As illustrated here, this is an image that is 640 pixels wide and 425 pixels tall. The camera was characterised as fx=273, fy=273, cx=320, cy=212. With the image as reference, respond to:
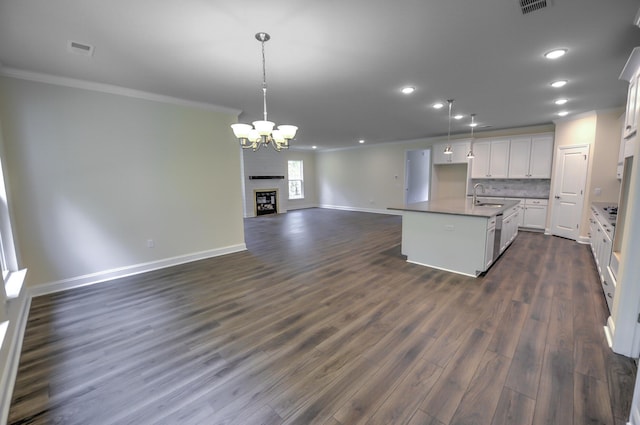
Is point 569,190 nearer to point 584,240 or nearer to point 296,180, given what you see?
point 584,240

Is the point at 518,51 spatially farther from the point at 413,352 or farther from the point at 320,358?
the point at 320,358

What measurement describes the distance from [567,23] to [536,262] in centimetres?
334

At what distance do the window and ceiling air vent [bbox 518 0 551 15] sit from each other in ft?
30.9

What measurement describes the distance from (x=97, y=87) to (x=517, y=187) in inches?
326

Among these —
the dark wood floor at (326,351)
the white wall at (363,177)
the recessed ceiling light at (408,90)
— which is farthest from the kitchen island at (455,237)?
the white wall at (363,177)

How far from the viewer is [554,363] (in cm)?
196

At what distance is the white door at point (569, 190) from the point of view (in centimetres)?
521

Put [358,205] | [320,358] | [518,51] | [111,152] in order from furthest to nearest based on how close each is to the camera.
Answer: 1. [358,205]
2. [111,152]
3. [518,51]
4. [320,358]

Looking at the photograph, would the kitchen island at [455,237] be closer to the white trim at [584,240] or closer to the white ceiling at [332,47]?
the white ceiling at [332,47]

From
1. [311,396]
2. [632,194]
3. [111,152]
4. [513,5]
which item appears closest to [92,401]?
[311,396]

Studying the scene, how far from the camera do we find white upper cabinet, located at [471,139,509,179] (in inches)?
253

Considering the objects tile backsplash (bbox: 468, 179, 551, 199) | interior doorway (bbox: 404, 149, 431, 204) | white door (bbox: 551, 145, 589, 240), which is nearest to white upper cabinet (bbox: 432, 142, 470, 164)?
tile backsplash (bbox: 468, 179, 551, 199)

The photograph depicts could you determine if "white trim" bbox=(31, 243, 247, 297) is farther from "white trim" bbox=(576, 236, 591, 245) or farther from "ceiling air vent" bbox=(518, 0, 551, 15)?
"white trim" bbox=(576, 236, 591, 245)

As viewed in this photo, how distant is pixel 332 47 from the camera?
2.45 metres
